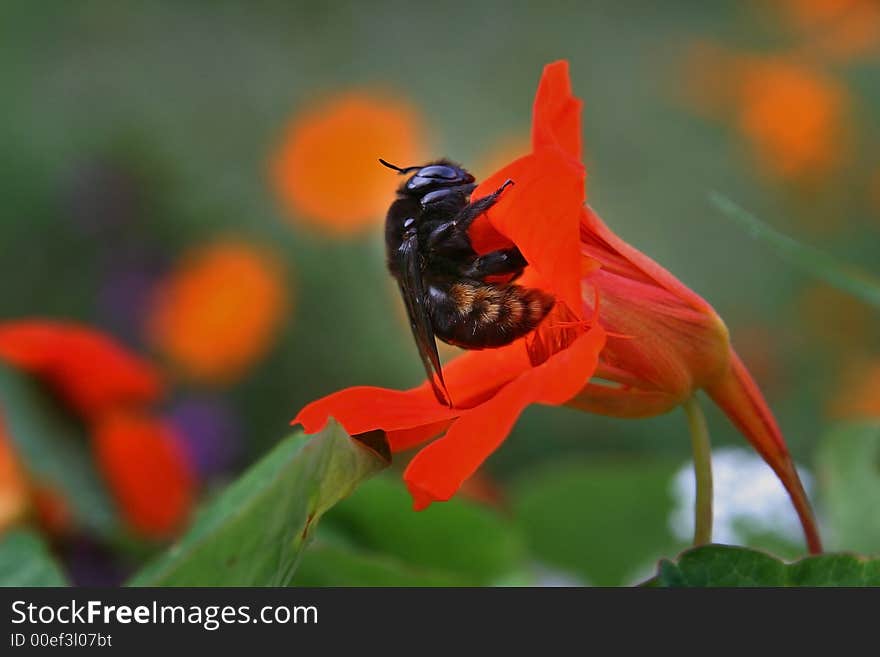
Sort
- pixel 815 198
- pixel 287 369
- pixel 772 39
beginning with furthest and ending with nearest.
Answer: pixel 772 39 → pixel 815 198 → pixel 287 369

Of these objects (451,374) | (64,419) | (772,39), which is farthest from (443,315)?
(772,39)

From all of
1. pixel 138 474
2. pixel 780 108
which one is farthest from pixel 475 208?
pixel 780 108

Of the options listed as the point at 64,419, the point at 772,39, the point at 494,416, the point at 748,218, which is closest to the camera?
the point at 494,416

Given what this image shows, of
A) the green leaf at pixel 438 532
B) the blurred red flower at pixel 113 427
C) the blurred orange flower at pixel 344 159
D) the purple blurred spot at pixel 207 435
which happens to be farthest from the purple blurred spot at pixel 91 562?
the blurred orange flower at pixel 344 159

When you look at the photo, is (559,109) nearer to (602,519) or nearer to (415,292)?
(415,292)

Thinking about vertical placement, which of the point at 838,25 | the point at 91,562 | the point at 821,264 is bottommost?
the point at 91,562
